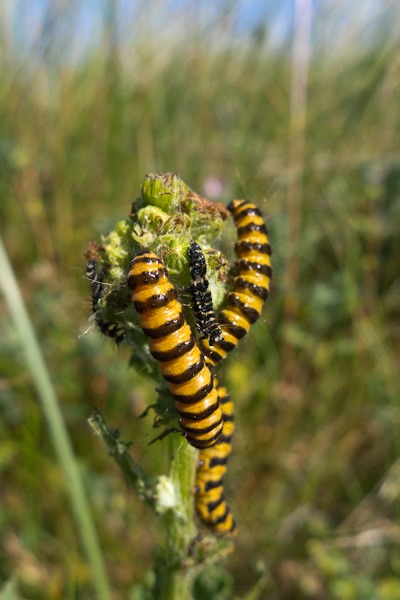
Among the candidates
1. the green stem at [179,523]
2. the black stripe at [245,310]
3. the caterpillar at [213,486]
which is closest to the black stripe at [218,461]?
the caterpillar at [213,486]

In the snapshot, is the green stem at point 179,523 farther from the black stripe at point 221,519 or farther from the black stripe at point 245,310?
the black stripe at point 245,310

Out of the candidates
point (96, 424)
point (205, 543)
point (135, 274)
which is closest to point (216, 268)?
point (135, 274)

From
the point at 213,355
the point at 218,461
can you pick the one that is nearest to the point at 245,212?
the point at 213,355

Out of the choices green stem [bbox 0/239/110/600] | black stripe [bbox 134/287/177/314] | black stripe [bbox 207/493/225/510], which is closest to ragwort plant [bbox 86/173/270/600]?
black stripe [bbox 134/287/177/314]

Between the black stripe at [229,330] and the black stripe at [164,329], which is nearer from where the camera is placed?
the black stripe at [164,329]

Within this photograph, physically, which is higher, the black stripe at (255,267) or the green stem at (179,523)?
the black stripe at (255,267)

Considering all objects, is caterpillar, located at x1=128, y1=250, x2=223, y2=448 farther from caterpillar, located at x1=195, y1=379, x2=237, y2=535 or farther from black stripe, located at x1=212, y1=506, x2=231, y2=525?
black stripe, located at x1=212, y1=506, x2=231, y2=525
